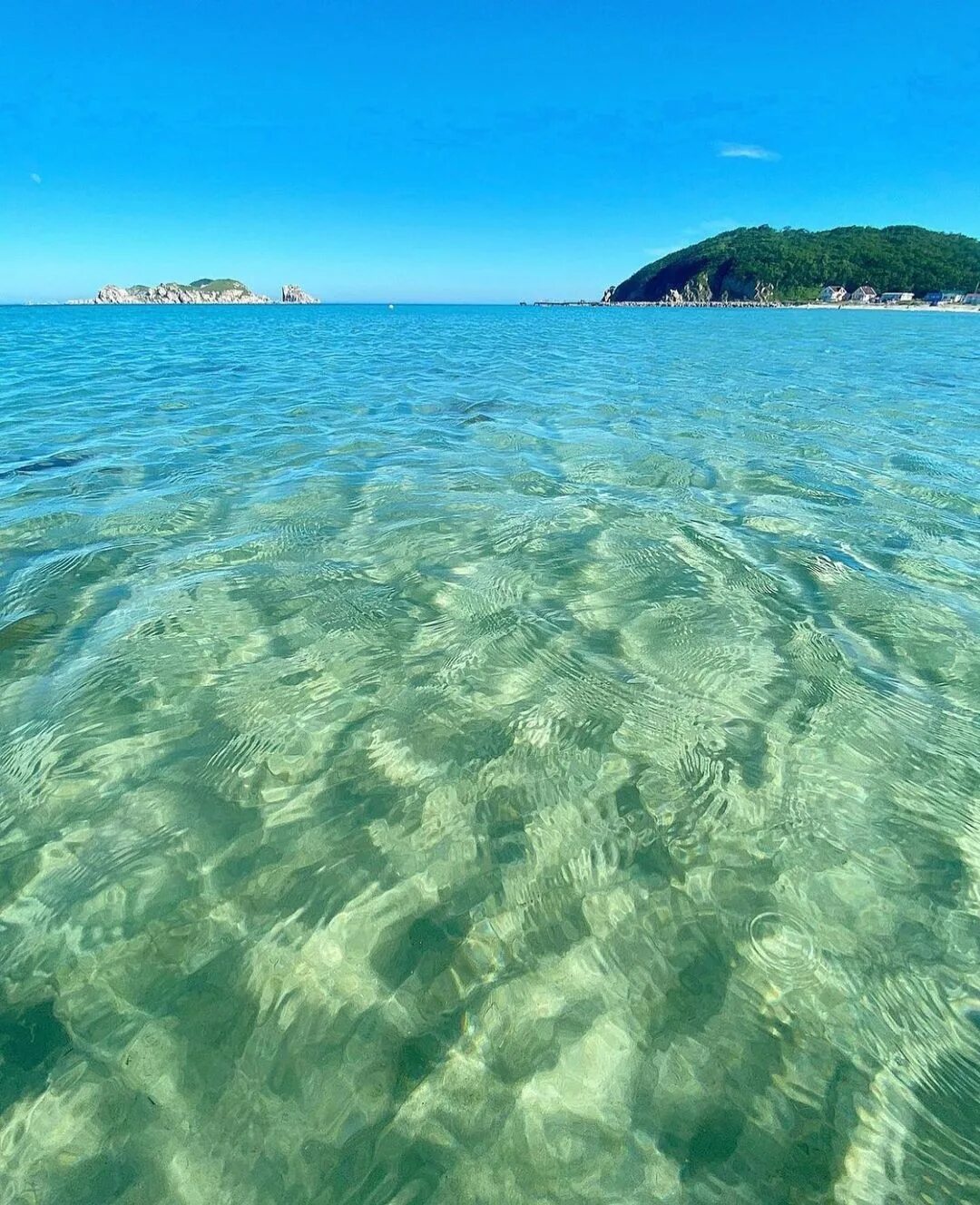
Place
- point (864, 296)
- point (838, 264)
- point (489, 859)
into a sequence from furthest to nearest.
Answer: point (838, 264)
point (864, 296)
point (489, 859)

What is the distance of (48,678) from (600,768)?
148 inches

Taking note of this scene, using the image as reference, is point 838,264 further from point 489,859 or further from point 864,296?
point 489,859

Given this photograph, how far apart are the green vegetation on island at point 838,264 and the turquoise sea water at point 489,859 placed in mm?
195483

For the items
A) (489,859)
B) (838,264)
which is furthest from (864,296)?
(489,859)

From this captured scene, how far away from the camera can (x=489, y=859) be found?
9.07 ft

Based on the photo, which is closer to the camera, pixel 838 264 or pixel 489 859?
pixel 489 859

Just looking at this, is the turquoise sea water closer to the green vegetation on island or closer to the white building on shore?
the white building on shore

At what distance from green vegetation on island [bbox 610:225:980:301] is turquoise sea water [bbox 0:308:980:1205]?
195483 mm

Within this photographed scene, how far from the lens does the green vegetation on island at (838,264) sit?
14825 cm

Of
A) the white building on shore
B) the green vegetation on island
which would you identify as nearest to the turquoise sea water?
the white building on shore

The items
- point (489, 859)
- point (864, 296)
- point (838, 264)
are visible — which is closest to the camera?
point (489, 859)

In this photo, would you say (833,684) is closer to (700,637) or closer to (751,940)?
(700,637)

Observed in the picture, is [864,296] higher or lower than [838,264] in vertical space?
lower

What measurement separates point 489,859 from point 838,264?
687ft
